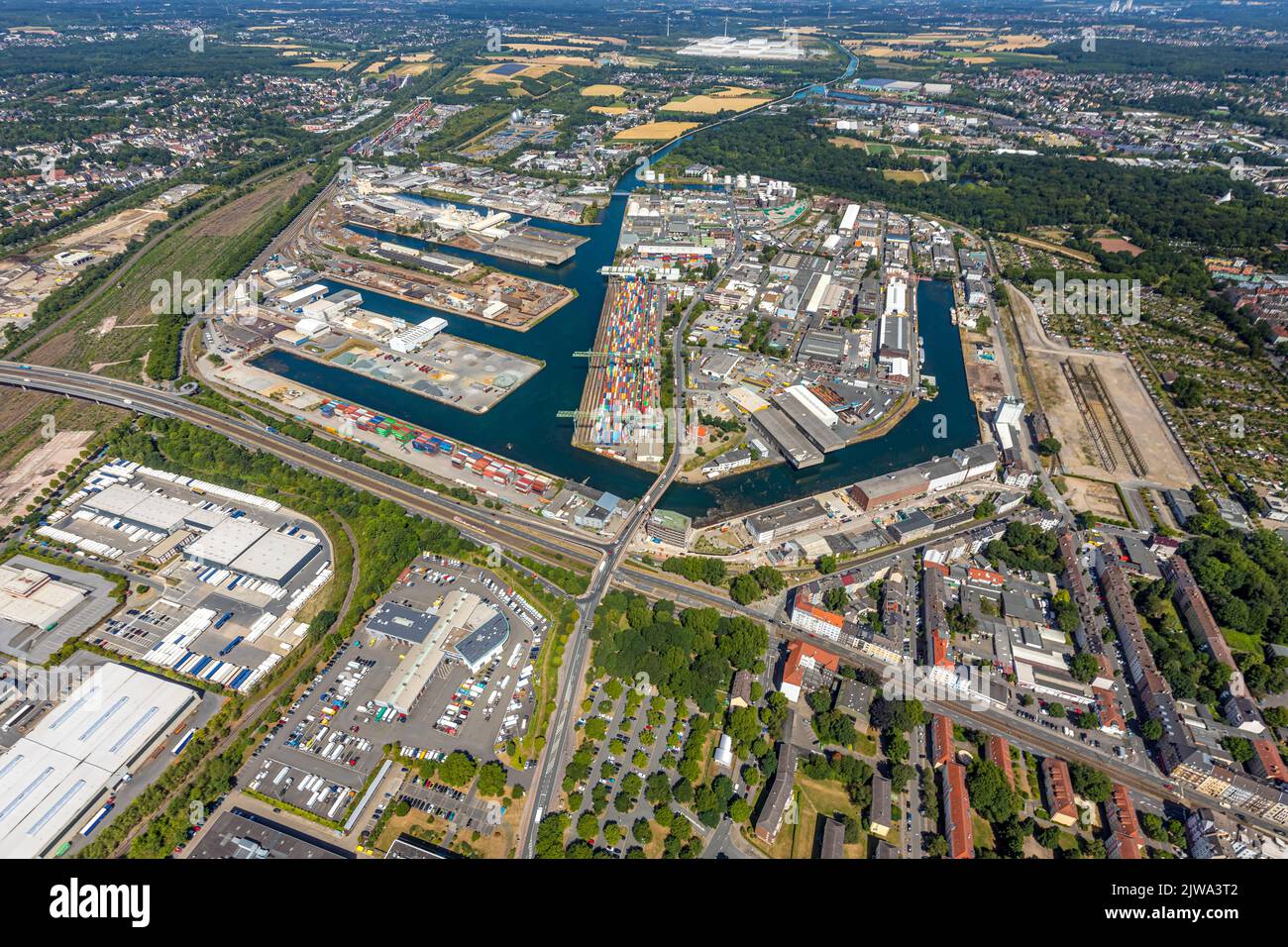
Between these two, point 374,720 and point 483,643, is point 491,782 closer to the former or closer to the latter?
point 374,720

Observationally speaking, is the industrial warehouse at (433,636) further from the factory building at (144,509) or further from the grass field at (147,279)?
the grass field at (147,279)

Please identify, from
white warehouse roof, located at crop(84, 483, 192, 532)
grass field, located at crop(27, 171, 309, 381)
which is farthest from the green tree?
grass field, located at crop(27, 171, 309, 381)

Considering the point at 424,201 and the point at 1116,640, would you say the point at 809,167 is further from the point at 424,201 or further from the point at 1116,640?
the point at 1116,640

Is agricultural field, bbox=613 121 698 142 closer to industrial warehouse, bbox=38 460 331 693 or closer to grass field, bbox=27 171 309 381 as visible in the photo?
grass field, bbox=27 171 309 381

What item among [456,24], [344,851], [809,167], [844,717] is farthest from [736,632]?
[456,24]

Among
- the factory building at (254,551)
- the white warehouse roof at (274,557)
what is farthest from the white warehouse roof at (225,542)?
the white warehouse roof at (274,557)
